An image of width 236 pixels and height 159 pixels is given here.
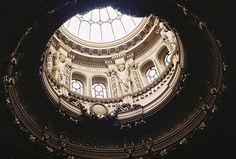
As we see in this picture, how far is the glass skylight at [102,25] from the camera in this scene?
29984mm

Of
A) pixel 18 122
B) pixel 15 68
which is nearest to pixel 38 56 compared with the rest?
pixel 15 68

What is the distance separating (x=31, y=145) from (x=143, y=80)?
10470mm

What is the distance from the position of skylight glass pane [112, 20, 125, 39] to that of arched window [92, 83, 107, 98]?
5028 mm

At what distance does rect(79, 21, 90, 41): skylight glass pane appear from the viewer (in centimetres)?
3039

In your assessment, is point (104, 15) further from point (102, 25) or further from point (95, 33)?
point (95, 33)

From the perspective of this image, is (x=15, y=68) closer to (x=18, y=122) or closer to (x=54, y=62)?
(x=18, y=122)

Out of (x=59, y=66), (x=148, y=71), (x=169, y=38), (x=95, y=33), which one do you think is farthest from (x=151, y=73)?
(x=95, y=33)

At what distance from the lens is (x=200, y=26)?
1630 cm

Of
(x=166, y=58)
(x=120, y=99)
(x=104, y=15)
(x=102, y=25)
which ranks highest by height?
(x=104, y=15)

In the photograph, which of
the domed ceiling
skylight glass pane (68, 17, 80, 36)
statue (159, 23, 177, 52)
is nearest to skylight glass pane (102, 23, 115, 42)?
skylight glass pane (68, 17, 80, 36)

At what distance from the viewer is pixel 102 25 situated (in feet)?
104

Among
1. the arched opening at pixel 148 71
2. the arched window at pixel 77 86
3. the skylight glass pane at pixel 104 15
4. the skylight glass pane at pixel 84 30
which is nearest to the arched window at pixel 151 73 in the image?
the arched opening at pixel 148 71

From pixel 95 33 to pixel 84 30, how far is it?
2.77 feet

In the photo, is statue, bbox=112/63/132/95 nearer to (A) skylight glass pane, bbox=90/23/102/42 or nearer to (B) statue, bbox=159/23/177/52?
(B) statue, bbox=159/23/177/52
